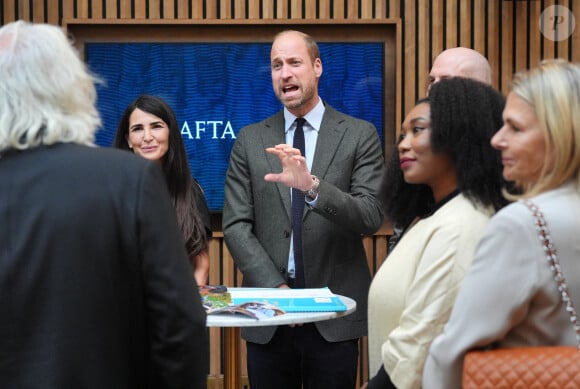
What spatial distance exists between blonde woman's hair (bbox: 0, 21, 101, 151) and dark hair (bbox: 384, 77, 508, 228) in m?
1.00

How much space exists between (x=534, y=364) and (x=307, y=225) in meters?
2.02

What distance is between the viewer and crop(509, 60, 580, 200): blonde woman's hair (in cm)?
200

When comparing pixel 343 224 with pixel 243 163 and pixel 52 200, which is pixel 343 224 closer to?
pixel 243 163

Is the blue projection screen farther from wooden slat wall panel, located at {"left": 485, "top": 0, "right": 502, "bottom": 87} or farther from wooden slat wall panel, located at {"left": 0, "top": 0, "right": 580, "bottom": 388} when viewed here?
wooden slat wall panel, located at {"left": 485, "top": 0, "right": 502, "bottom": 87}

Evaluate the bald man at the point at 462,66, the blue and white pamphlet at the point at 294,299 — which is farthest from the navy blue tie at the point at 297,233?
the bald man at the point at 462,66

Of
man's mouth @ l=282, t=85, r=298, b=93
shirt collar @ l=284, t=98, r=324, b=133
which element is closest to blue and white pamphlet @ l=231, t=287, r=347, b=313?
shirt collar @ l=284, t=98, r=324, b=133

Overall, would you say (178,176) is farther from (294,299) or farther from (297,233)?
(294,299)

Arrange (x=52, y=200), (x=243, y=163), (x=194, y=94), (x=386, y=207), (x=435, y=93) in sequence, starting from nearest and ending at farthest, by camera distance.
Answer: (x=52, y=200) → (x=435, y=93) → (x=386, y=207) → (x=243, y=163) → (x=194, y=94)

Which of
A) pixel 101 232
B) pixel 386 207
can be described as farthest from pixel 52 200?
pixel 386 207

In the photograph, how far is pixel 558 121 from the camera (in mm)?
2012

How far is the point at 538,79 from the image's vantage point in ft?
6.88

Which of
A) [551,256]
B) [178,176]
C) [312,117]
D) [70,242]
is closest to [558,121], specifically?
[551,256]

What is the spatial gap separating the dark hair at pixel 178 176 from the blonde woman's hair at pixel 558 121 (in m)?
2.07

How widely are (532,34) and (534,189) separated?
392cm
